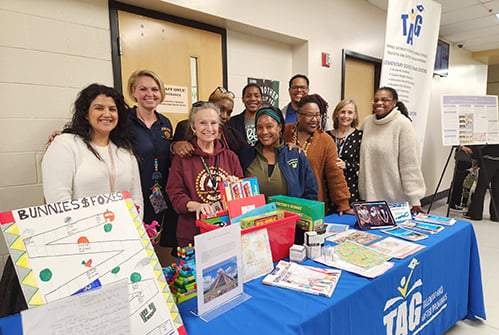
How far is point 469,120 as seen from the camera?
420cm

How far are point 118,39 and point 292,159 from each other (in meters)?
1.58

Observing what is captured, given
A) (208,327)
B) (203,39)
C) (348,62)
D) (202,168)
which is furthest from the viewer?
(348,62)

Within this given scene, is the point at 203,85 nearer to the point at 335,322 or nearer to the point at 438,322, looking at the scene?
the point at 335,322

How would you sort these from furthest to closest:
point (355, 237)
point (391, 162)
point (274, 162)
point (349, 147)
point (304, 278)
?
point (349, 147) < point (391, 162) < point (274, 162) < point (355, 237) < point (304, 278)

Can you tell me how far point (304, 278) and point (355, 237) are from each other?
556mm

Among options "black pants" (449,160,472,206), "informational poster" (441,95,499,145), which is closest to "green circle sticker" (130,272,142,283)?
"informational poster" (441,95,499,145)

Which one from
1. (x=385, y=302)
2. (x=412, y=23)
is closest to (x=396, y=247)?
(x=385, y=302)

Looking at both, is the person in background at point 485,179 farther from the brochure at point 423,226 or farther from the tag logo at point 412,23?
the brochure at point 423,226

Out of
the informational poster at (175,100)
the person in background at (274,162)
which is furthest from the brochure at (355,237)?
the informational poster at (175,100)

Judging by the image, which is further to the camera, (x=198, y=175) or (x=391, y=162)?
(x=391, y=162)

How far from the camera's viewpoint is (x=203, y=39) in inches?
108

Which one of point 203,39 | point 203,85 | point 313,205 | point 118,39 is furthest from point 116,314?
point 203,39

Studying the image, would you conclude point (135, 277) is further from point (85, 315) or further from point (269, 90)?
point (269, 90)

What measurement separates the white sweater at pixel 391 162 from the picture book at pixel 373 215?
56 cm
